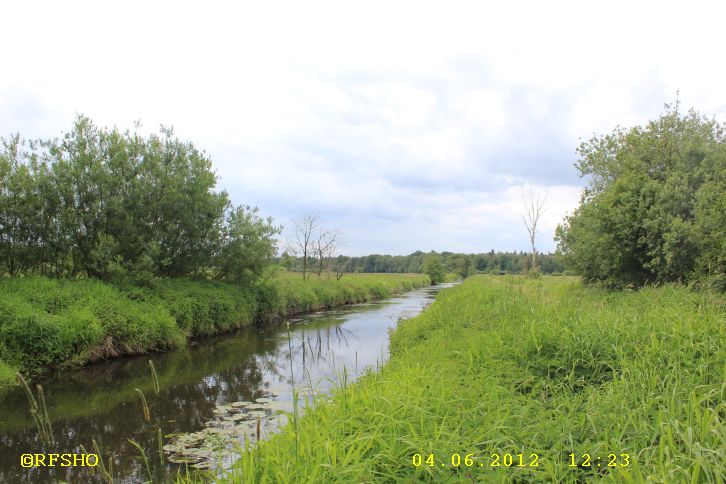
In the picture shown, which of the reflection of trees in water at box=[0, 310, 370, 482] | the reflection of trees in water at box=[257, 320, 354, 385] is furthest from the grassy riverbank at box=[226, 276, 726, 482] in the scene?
the reflection of trees in water at box=[257, 320, 354, 385]

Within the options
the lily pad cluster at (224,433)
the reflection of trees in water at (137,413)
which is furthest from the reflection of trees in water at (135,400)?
the lily pad cluster at (224,433)

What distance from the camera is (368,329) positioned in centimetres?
1669

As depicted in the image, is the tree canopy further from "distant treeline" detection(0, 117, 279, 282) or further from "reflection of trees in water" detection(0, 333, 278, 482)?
"distant treeline" detection(0, 117, 279, 282)

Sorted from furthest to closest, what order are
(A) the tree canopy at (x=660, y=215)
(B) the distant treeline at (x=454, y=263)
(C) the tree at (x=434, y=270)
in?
(B) the distant treeline at (x=454, y=263)
(C) the tree at (x=434, y=270)
(A) the tree canopy at (x=660, y=215)

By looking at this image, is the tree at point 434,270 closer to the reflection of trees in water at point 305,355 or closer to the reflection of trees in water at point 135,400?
the reflection of trees in water at point 305,355

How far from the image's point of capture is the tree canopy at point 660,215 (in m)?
8.56

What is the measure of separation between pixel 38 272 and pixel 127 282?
99.6 inches

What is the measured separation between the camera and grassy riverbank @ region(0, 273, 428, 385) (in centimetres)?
885

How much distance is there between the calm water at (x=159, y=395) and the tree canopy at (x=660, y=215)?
7.25 meters

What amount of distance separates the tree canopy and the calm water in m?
7.25

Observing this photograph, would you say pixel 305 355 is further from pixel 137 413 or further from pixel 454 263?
pixel 454 263

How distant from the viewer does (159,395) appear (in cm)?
809

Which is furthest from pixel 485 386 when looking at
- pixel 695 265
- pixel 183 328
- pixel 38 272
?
pixel 38 272

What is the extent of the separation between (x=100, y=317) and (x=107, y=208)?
4.39 meters
